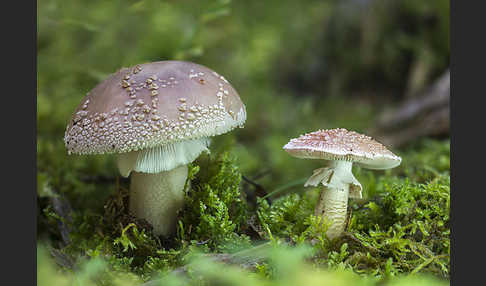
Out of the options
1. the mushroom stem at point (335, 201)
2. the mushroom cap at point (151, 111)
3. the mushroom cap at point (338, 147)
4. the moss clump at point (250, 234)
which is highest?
the mushroom cap at point (151, 111)

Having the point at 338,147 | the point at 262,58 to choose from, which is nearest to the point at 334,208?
the point at 338,147

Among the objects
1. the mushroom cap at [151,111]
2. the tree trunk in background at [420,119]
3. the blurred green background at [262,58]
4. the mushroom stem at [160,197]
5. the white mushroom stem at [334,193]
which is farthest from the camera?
the tree trunk in background at [420,119]

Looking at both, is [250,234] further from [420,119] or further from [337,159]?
[420,119]

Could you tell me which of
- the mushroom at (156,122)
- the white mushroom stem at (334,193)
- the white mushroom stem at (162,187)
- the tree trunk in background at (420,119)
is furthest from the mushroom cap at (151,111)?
the tree trunk in background at (420,119)

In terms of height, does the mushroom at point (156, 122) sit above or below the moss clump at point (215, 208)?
above

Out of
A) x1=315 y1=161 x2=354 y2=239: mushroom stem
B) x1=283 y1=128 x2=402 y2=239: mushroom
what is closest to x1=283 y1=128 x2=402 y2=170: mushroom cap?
x1=283 y1=128 x2=402 y2=239: mushroom

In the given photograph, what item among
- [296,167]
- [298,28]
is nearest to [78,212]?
[296,167]

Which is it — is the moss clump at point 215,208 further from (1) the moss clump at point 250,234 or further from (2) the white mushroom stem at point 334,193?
(2) the white mushroom stem at point 334,193

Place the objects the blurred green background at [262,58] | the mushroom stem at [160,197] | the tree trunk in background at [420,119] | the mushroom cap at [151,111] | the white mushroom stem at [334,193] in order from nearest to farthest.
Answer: the mushroom cap at [151,111]
the white mushroom stem at [334,193]
the mushroom stem at [160,197]
the blurred green background at [262,58]
the tree trunk in background at [420,119]
